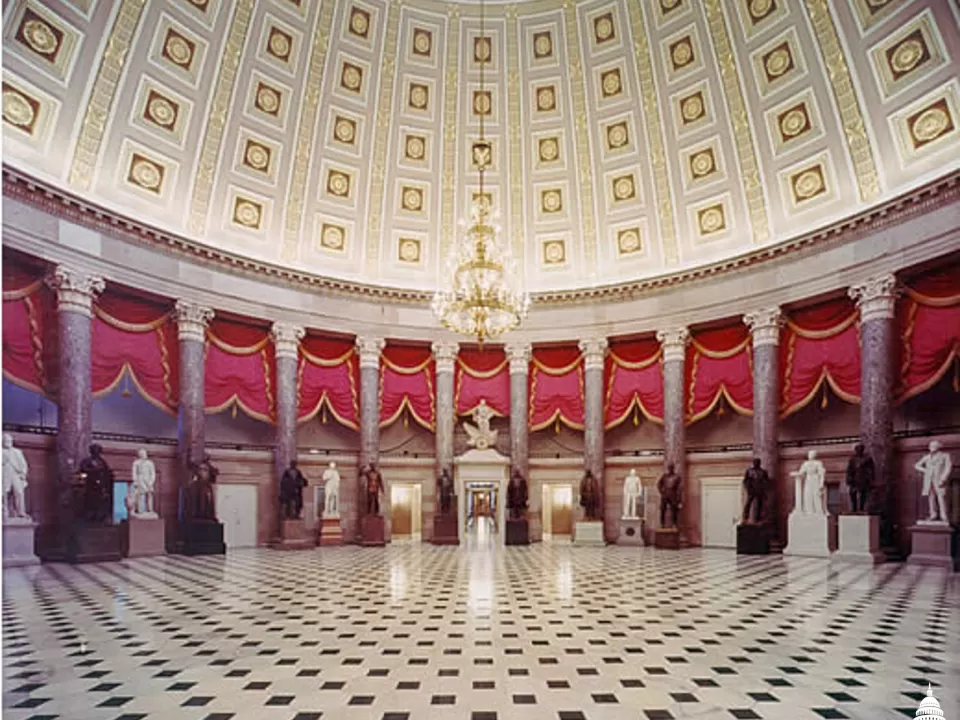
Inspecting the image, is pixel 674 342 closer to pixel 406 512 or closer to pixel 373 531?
pixel 406 512

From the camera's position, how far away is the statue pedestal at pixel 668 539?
1817 centimetres

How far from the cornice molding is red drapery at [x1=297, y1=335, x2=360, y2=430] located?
1.69 metres

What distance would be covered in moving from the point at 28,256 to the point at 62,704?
11797 millimetres

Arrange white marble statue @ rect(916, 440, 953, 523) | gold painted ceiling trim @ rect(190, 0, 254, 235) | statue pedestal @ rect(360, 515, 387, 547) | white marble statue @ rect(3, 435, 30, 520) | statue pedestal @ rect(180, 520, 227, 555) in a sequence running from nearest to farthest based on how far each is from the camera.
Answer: white marble statue @ rect(3, 435, 30, 520)
white marble statue @ rect(916, 440, 953, 523)
statue pedestal @ rect(180, 520, 227, 555)
gold painted ceiling trim @ rect(190, 0, 254, 235)
statue pedestal @ rect(360, 515, 387, 547)

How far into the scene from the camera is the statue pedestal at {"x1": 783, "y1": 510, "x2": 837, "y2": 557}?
1558 centimetres

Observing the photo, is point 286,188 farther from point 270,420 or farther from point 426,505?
point 426,505

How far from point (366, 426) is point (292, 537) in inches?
153

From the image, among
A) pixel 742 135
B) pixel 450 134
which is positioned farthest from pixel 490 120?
pixel 742 135

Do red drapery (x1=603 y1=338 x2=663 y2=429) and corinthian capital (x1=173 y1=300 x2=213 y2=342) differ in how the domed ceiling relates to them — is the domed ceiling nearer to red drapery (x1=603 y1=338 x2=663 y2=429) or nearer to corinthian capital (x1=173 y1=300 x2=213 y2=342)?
corinthian capital (x1=173 y1=300 x2=213 y2=342)

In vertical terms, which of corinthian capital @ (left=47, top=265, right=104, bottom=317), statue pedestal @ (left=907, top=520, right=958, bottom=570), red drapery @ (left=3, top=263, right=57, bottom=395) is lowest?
statue pedestal @ (left=907, top=520, right=958, bottom=570)

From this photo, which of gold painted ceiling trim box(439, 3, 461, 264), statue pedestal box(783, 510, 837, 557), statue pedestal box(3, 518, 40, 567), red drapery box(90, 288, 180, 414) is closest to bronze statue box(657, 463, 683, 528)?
statue pedestal box(783, 510, 837, 557)

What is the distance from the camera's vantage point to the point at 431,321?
21625 mm

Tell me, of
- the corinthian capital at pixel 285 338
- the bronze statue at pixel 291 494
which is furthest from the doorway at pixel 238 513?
the corinthian capital at pixel 285 338

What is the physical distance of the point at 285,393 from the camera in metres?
19.3
